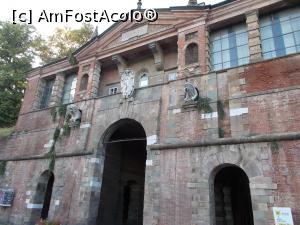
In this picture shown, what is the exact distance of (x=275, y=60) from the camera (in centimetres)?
910

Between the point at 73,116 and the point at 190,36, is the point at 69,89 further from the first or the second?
the point at 190,36

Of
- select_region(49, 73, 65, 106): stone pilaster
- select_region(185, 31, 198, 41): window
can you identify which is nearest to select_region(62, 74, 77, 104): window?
select_region(49, 73, 65, 106): stone pilaster

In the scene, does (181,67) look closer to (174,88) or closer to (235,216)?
(174,88)

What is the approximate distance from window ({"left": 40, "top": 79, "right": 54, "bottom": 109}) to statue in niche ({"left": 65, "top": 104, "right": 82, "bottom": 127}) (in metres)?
3.74

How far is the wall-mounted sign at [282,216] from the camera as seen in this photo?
23.0ft

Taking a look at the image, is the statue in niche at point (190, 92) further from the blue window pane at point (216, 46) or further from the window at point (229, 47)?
the blue window pane at point (216, 46)

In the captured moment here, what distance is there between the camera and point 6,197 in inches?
536

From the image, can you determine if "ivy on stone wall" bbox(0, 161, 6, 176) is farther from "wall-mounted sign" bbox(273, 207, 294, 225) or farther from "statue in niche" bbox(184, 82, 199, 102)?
"wall-mounted sign" bbox(273, 207, 294, 225)

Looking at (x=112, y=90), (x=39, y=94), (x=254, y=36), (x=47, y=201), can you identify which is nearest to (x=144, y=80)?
(x=112, y=90)

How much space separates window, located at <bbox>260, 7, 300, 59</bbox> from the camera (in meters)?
10.0

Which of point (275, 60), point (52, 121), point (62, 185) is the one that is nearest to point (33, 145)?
point (52, 121)

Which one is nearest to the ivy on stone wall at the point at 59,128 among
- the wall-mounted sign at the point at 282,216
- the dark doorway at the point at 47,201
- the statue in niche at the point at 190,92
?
the dark doorway at the point at 47,201

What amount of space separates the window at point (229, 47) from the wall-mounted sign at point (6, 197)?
39.7ft

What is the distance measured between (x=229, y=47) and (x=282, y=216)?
7.00 metres
